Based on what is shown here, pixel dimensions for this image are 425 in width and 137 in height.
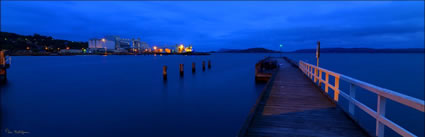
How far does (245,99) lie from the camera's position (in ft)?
53.1

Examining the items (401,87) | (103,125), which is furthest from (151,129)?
(401,87)

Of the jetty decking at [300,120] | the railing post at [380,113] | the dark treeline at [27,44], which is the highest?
the dark treeline at [27,44]

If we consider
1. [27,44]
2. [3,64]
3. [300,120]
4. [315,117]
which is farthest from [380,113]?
[27,44]

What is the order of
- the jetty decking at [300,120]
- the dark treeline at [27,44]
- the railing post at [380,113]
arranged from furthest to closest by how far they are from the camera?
the dark treeline at [27,44], the jetty decking at [300,120], the railing post at [380,113]

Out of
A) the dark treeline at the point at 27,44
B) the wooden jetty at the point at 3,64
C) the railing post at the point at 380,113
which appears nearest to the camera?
the railing post at the point at 380,113

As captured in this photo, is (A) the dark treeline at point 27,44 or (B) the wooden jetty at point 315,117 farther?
(A) the dark treeline at point 27,44

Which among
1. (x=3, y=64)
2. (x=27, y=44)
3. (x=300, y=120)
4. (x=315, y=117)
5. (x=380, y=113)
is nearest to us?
(x=380, y=113)

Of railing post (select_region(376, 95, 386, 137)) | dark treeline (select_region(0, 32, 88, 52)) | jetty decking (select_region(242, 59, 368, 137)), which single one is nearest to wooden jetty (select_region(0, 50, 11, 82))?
jetty decking (select_region(242, 59, 368, 137))

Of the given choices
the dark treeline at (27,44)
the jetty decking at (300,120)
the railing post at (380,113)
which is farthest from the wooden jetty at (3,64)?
the dark treeline at (27,44)

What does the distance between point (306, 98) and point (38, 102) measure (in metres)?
15.5

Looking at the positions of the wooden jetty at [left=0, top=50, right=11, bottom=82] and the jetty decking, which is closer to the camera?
the jetty decking

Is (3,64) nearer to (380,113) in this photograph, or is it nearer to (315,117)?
(315,117)

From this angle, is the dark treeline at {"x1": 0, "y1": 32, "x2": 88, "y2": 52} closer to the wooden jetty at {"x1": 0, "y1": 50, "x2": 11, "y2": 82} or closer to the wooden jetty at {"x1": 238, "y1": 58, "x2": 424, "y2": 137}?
the wooden jetty at {"x1": 0, "y1": 50, "x2": 11, "y2": 82}

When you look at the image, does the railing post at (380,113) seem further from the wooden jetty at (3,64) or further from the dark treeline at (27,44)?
the dark treeline at (27,44)
